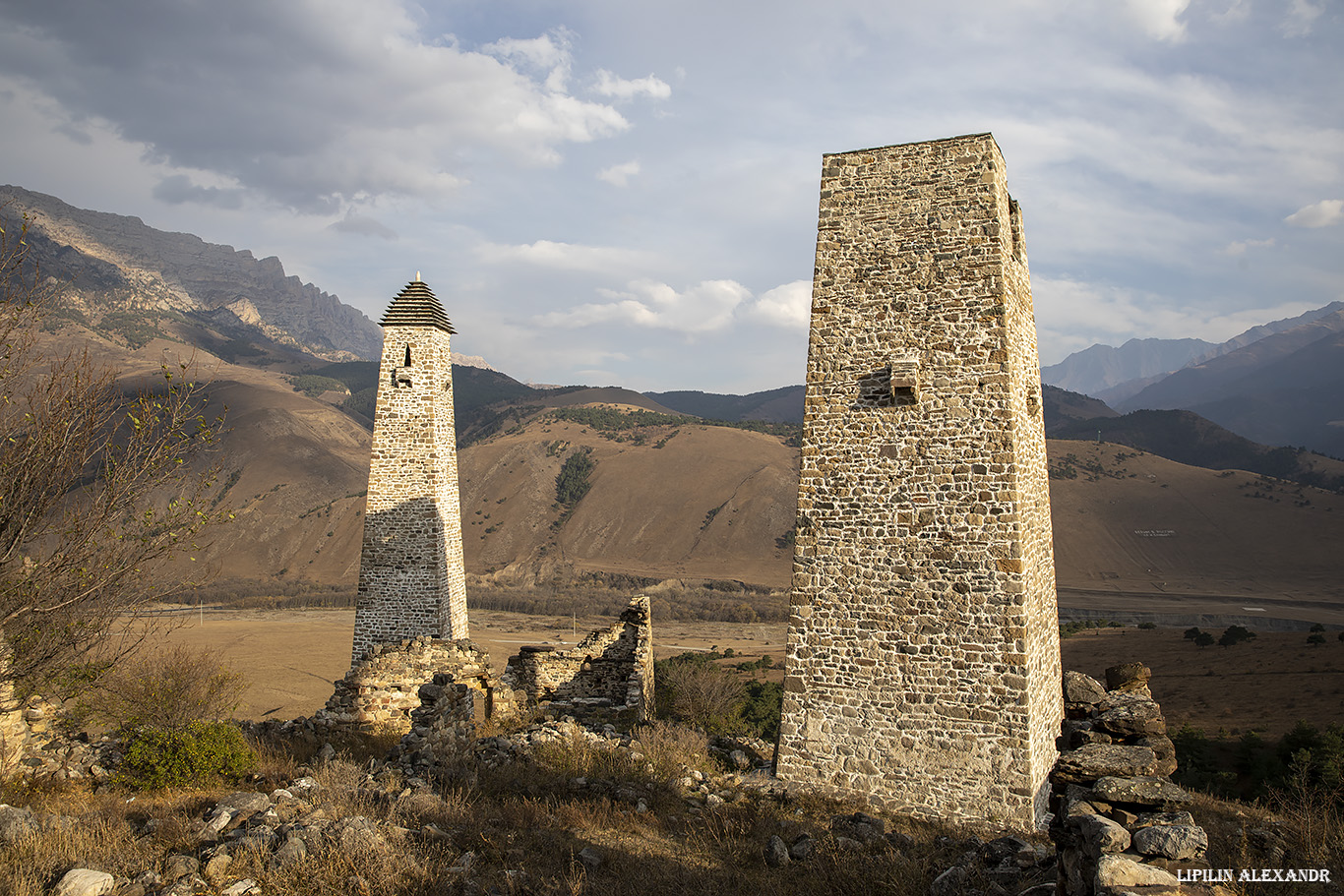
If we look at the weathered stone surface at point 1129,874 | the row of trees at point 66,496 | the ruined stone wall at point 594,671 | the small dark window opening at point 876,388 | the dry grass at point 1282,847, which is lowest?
the ruined stone wall at point 594,671

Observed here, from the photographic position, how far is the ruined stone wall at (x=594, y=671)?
14992mm

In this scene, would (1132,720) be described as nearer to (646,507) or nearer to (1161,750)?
(1161,750)

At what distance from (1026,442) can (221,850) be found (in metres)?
9.71

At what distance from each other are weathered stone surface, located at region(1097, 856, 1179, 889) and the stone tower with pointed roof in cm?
1331

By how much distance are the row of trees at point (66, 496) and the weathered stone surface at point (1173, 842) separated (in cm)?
788

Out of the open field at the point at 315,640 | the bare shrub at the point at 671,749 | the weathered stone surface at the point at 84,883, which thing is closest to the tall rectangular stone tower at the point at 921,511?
the bare shrub at the point at 671,749

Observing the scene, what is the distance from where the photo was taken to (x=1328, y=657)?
25.0 metres

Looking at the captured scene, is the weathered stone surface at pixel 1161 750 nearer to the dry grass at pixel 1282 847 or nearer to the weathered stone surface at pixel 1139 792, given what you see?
the dry grass at pixel 1282 847

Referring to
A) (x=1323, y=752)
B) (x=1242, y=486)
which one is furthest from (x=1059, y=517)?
(x=1323, y=752)

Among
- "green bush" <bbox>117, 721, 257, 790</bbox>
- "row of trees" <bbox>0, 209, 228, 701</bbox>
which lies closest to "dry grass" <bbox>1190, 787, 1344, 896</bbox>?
"row of trees" <bbox>0, 209, 228, 701</bbox>

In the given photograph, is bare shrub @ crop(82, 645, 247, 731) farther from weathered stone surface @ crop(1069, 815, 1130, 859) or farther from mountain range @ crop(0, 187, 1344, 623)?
mountain range @ crop(0, 187, 1344, 623)

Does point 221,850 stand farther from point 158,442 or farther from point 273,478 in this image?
point 273,478

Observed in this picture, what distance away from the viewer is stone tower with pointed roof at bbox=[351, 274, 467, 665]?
1548 centimetres

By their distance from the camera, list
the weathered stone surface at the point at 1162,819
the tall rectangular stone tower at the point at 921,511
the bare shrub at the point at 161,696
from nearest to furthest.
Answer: the weathered stone surface at the point at 1162,819 → the tall rectangular stone tower at the point at 921,511 → the bare shrub at the point at 161,696
